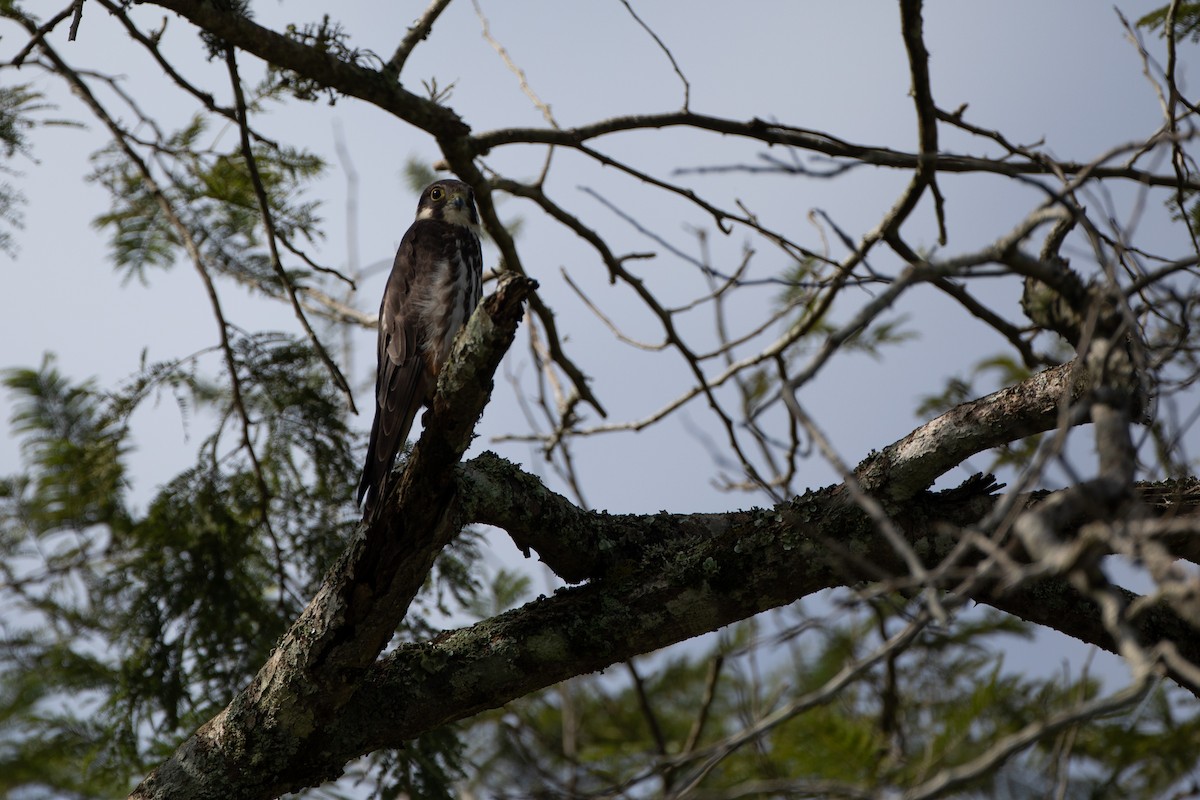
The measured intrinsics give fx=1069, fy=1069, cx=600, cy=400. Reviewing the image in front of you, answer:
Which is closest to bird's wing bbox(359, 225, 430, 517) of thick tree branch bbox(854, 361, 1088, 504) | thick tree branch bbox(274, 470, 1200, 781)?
thick tree branch bbox(274, 470, 1200, 781)

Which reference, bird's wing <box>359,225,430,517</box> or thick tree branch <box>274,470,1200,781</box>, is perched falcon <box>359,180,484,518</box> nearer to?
bird's wing <box>359,225,430,517</box>

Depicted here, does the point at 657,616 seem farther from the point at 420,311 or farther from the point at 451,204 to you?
the point at 451,204

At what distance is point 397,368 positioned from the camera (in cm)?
417

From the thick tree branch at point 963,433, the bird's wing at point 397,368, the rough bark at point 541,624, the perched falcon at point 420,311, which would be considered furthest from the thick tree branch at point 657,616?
the perched falcon at point 420,311

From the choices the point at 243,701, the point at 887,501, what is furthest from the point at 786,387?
the point at 243,701

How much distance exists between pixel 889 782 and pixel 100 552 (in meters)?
4.62

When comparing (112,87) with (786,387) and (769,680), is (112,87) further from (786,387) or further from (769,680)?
(769,680)

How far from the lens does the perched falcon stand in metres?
3.77

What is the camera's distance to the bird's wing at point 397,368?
365 cm

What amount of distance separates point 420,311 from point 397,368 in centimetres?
33

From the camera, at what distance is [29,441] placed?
254 inches

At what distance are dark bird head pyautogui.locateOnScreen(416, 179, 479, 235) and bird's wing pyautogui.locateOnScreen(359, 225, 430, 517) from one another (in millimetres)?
261

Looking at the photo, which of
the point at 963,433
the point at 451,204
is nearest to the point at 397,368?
the point at 451,204

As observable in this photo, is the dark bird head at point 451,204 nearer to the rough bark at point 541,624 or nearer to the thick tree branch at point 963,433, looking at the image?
the rough bark at point 541,624
